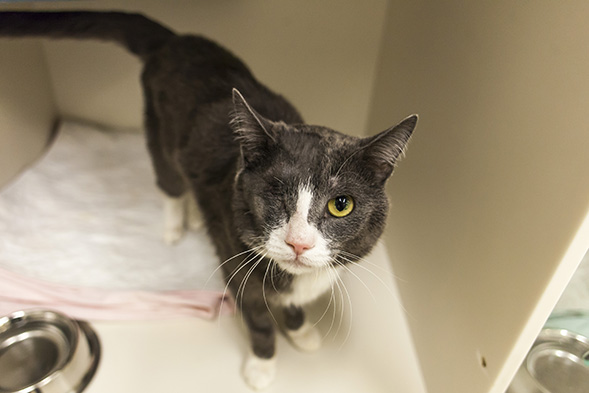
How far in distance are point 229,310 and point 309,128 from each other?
26.3 inches

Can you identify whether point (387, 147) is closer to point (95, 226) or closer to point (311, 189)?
point (311, 189)

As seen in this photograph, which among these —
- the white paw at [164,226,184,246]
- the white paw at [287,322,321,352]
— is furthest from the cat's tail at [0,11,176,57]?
the white paw at [287,322,321,352]

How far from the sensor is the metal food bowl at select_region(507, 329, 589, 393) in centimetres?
102

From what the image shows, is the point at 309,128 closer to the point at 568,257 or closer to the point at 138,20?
the point at 568,257

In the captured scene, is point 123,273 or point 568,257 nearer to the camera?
point 568,257

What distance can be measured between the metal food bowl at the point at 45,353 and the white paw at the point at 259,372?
0.41 metres

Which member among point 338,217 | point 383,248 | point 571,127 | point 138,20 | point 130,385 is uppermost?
point 571,127

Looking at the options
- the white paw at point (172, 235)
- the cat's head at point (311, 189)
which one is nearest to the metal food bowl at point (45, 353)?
the white paw at point (172, 235)

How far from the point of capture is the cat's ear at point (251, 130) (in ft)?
2.71

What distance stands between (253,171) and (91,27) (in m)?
0.79

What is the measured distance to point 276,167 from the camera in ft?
2.75

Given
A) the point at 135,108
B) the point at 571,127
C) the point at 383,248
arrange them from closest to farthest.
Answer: the point at 571,127, the point at 383,248, the point at 135,108

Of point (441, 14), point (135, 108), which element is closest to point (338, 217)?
point (441, 14)

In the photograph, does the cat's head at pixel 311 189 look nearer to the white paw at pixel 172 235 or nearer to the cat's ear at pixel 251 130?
the cat's ear at pixel 251 130
